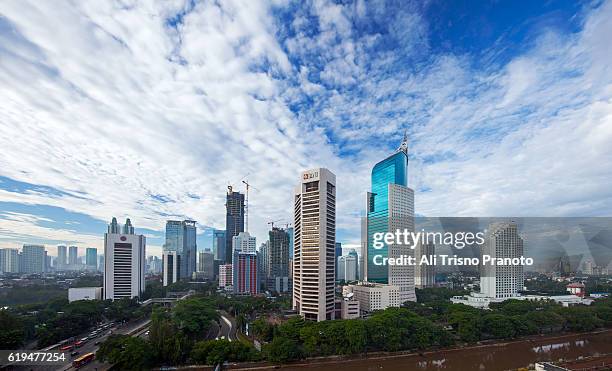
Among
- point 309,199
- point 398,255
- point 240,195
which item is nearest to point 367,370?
point 309,199

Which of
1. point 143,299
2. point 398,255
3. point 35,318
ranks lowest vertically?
point 143,299

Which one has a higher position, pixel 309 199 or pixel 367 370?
pixel 309 199

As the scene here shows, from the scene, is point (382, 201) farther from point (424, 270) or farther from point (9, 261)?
point (9, 261)

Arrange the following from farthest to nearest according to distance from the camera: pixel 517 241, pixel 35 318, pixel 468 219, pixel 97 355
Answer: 1. pixel 517 241
2. pixel 468 219
3. pixel 35 318
4. pixel 97 355

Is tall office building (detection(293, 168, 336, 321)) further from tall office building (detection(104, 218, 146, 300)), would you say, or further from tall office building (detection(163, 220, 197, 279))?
tall office building (detection(163, 220, 197, 279))

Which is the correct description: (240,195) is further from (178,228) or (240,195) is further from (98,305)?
(98,305)

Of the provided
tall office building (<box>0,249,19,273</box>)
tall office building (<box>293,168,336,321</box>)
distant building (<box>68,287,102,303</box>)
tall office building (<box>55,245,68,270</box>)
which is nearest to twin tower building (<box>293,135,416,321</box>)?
tall office building (<box>293,168,336,321</box>)

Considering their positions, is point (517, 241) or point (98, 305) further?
point (517, 241)
